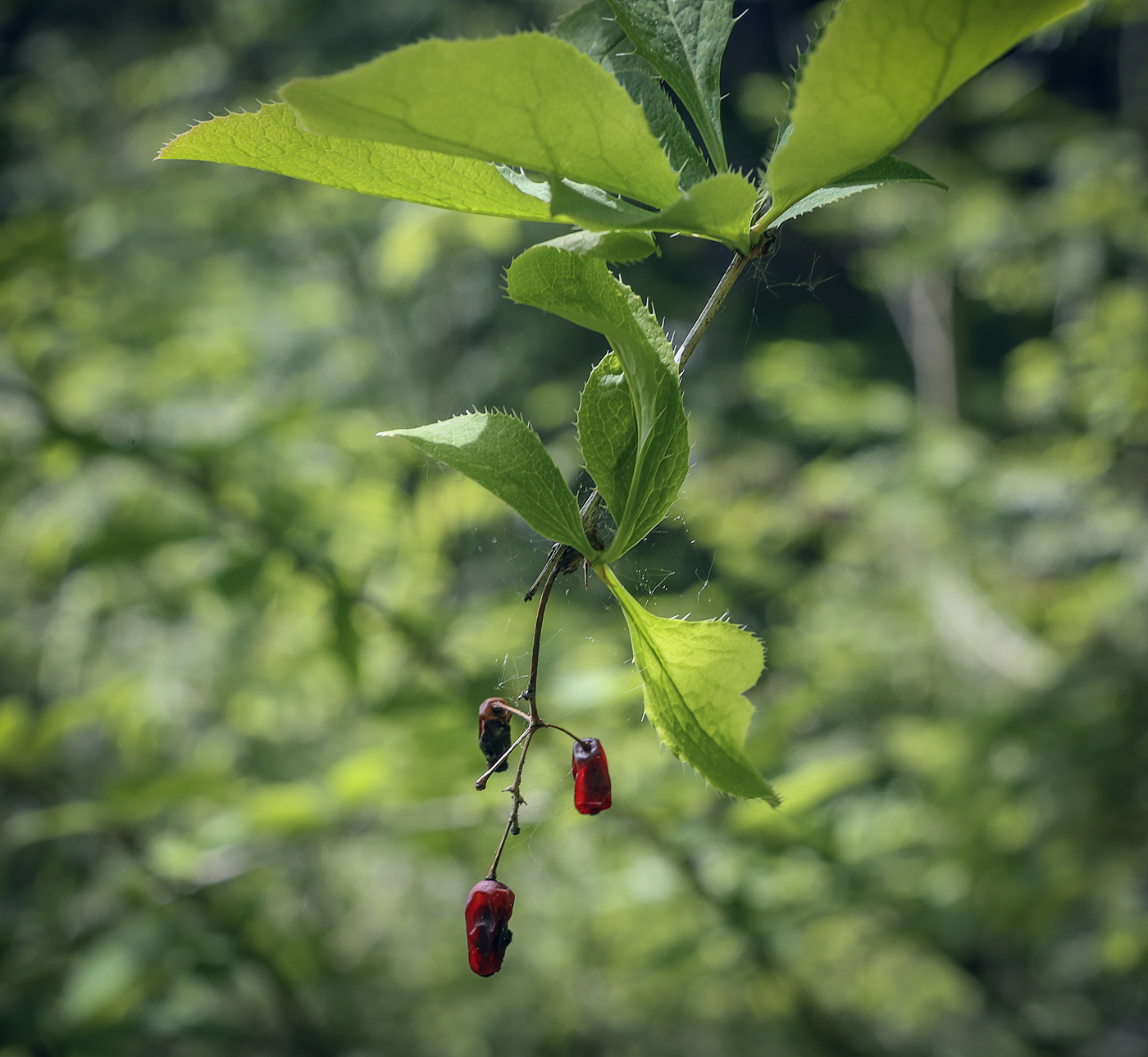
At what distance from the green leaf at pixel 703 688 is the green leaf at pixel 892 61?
0.41ft

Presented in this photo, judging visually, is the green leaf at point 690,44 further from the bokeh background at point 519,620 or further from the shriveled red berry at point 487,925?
the shriveled red berry at point 487,925

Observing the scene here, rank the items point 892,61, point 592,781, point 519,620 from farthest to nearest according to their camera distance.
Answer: point 519,620 → point 592,781 → point 892,61

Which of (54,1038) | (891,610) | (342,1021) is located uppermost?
(54,1038)

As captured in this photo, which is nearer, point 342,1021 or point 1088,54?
point 342,1021

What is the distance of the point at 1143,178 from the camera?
137 centimetres

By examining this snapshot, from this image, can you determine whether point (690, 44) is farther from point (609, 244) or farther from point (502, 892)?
point (502, 892)

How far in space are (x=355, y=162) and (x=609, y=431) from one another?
3.9 inches

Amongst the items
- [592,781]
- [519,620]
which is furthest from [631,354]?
[519,620]

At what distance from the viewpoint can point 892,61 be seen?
17cm

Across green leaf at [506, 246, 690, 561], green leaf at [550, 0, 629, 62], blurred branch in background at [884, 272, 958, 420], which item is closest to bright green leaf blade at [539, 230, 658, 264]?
green leaf at [506, 246, 690, 561]

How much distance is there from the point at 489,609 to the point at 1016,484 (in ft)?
3.44

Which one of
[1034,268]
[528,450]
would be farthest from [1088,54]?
[528,450]

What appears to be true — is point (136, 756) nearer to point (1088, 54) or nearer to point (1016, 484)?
point (1016, 484)

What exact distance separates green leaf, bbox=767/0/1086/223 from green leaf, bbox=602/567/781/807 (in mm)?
125
